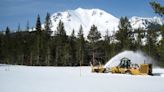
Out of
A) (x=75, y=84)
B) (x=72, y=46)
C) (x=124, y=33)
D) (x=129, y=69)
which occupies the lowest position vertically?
(x=75, y=84)

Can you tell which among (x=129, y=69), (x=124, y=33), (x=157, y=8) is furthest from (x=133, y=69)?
(x=124, y=33)

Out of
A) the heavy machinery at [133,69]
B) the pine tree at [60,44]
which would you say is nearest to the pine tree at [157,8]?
the heavy machinery at [133,69]

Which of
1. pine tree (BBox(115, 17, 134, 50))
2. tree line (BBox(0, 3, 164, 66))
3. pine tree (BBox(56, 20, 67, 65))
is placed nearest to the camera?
pine tree (BBox(115, 17, 134, 50))

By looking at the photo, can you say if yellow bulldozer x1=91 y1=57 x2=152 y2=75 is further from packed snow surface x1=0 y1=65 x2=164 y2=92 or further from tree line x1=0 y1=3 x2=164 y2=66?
tree line x1=0 y1=3 x2=164 y2=66

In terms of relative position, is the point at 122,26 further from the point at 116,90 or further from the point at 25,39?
the point at 116,90

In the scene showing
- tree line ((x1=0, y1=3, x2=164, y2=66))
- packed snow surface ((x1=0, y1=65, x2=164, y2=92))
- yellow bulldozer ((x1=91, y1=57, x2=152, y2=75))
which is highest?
tree line ((x1=0, y1=3, x2=164, y2=66))

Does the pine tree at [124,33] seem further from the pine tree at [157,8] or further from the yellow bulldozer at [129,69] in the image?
the pine tree at [157,8]

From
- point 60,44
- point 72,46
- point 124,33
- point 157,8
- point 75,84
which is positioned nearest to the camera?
point 75,84

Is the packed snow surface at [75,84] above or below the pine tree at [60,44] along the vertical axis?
below

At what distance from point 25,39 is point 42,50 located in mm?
26741

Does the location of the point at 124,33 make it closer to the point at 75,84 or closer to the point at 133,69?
the point at 133,69

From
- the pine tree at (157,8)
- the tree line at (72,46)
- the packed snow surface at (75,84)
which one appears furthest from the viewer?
the tree line at (72,46)

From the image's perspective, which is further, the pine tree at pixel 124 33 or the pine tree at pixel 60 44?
the pine tree at pixel 60 44

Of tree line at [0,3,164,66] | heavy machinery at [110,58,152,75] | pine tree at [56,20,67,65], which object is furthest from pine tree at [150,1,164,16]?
pine tree at [56,20,67,65]
